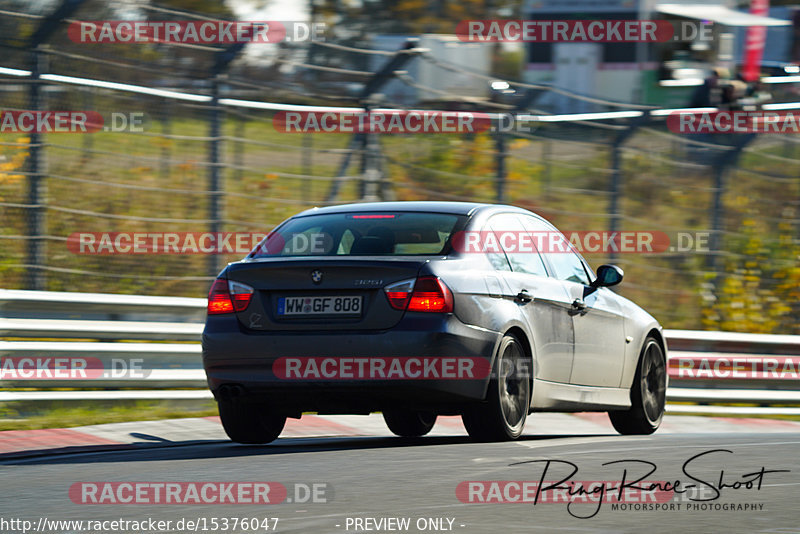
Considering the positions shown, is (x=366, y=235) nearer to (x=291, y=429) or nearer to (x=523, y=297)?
(x=523, y=297)

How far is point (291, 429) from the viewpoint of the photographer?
34.3 ft

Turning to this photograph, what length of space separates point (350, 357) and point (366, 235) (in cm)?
94

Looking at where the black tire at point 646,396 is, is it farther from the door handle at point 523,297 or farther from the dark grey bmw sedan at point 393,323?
the door handle at point 523,297

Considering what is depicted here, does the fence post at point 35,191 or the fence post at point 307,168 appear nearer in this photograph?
the fence post at point 35,191

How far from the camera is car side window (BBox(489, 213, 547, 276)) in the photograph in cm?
887

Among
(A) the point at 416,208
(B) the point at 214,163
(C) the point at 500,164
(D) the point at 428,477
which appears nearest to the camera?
(D) the point at 428,477

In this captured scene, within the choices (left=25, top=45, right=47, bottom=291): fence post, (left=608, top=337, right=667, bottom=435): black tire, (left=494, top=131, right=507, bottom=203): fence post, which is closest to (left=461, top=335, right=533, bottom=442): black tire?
(left=608, top=337, right=667, bottom=435): black tire

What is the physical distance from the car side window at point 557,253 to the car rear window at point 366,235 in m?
0.98

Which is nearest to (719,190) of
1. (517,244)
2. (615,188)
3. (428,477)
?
(615,188)

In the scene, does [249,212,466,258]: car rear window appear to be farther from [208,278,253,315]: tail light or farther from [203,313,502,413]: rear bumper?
[203,313,502,413]: rear bumper

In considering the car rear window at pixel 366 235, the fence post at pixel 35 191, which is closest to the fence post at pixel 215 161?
the fence post at pixel 35 191

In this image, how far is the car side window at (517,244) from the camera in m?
8.87

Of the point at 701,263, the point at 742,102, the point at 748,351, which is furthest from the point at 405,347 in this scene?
the point at 742,102

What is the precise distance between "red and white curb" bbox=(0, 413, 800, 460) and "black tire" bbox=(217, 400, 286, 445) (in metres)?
0.51
